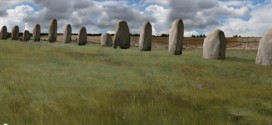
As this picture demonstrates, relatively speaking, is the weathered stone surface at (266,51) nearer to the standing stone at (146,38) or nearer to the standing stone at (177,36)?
the standing stone at (177,36)

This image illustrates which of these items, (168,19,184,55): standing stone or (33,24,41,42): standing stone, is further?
(33,24,41,42): standing stone

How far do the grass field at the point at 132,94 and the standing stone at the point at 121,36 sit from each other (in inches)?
727

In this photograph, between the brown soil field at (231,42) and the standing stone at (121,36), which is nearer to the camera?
the standing stone at (121,36)

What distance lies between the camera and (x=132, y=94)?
16.1 meters

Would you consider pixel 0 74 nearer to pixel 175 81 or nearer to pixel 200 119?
pixel 175 81

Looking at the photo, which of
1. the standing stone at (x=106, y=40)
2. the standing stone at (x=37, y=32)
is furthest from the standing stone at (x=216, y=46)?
the standing stone at (x=37, y=32)

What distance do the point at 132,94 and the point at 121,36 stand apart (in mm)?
33034

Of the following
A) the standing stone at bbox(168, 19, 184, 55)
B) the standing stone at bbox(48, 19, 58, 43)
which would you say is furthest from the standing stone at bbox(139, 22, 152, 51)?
the standing stone at bbox(48, 19, 58, 43)

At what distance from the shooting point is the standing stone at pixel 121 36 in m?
48.7

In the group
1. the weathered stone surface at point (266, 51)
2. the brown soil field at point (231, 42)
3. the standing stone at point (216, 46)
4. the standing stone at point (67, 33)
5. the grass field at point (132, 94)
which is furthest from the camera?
the brown soil field at point (231, 42)

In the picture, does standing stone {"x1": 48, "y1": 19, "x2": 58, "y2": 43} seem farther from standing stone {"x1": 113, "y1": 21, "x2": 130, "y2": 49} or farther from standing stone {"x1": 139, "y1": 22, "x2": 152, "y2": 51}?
standing stone {"x1": 139, "y1": 22, "x2": 152, "y2": 51}

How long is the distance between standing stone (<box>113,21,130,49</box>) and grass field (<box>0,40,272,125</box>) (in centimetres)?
1847

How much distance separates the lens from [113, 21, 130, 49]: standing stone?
48719 mm

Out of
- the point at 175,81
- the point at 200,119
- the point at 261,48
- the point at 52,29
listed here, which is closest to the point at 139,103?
the point at 200,119
